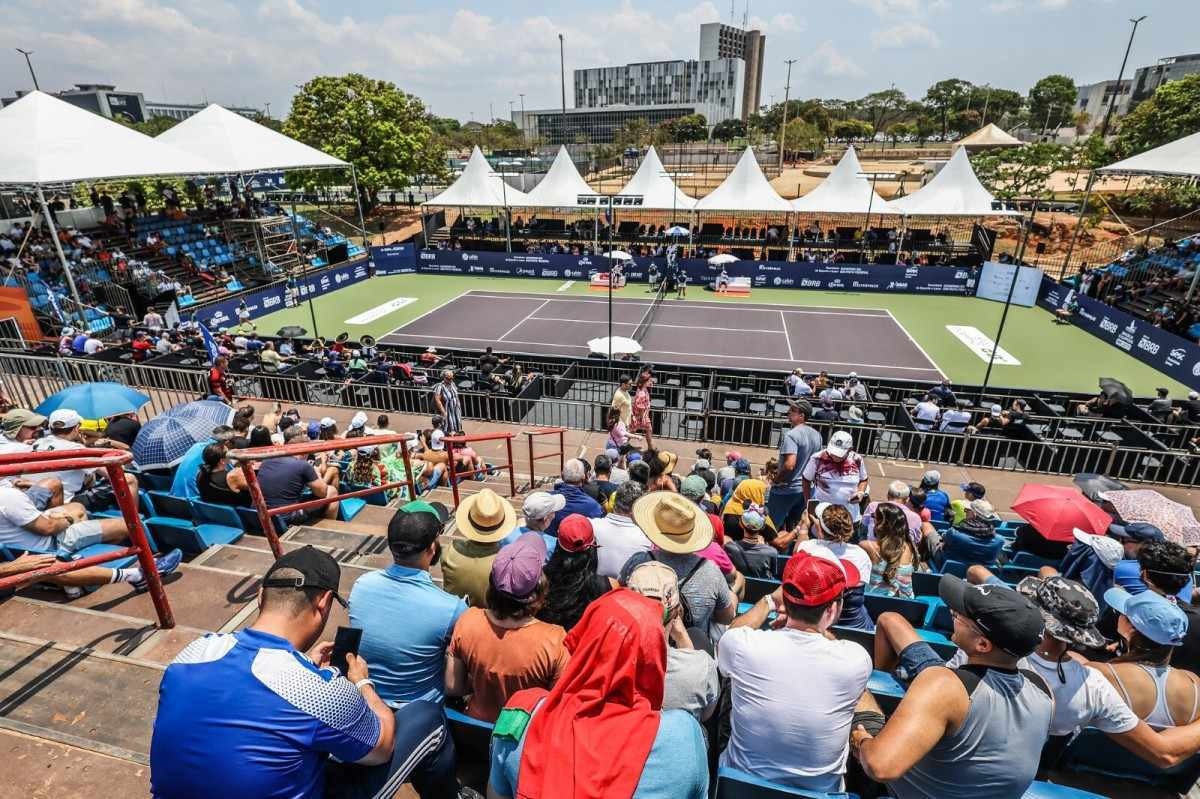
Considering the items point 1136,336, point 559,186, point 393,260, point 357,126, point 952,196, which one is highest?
point 357,126

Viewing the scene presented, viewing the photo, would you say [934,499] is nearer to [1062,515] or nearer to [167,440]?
[1062,515]

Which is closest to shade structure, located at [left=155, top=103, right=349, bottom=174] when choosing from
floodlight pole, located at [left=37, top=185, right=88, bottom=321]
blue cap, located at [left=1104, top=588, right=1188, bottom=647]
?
floodlight pole, located at [left=37, top=185, right=88, bottom=321]

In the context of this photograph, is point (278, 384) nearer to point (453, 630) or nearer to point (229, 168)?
point (453, 630)

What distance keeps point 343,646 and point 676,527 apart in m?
2.29

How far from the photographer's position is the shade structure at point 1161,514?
6.07 m

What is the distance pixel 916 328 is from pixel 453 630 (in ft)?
88.4

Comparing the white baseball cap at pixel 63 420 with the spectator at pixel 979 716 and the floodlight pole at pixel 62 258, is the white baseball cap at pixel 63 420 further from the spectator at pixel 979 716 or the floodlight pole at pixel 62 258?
the floodlight pole at pixel 62 258

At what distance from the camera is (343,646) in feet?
9.61

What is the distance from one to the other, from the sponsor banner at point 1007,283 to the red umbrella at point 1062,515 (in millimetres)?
26370

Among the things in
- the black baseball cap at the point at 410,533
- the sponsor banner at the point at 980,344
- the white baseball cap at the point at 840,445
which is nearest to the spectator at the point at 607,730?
the black baseball cap at the point at 410,533

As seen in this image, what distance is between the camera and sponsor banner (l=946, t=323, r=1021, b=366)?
21.8m

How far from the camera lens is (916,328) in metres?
25.7

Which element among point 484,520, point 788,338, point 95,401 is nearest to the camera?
point 484,520

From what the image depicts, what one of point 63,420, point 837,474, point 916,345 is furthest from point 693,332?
point 63,420
